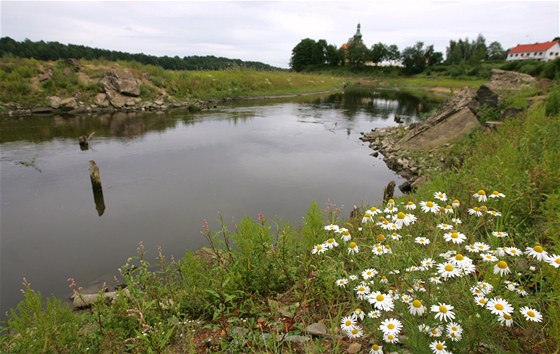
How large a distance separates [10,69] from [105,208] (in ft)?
74.5

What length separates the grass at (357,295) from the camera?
1.93 meters

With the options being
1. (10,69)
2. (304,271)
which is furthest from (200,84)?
(304,271)

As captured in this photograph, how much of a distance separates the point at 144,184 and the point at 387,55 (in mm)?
91209

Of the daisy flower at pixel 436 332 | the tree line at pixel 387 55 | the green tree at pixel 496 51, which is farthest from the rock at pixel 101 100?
the green tree at pixel 496 51

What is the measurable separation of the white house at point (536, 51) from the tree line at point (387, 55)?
10.0 ft

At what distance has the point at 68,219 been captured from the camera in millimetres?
7234

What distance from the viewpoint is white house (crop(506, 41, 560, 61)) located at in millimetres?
77250

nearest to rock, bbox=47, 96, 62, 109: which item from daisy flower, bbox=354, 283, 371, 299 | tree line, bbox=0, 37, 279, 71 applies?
tree line, bbox=0, 37, 279, 71

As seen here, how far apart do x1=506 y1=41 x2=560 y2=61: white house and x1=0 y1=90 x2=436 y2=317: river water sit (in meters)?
89.9

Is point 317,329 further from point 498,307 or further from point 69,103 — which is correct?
point 69,103

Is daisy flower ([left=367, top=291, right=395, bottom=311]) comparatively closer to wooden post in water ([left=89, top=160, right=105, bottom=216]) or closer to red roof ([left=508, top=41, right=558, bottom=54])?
wooden post in water ([left=89, top=160, right=105, bottom=216])

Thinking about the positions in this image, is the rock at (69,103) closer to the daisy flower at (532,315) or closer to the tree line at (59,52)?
the tree line at (59,52)

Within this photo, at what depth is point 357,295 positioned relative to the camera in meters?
2.53

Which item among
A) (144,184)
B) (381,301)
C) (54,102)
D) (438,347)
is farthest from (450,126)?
(54,102)
